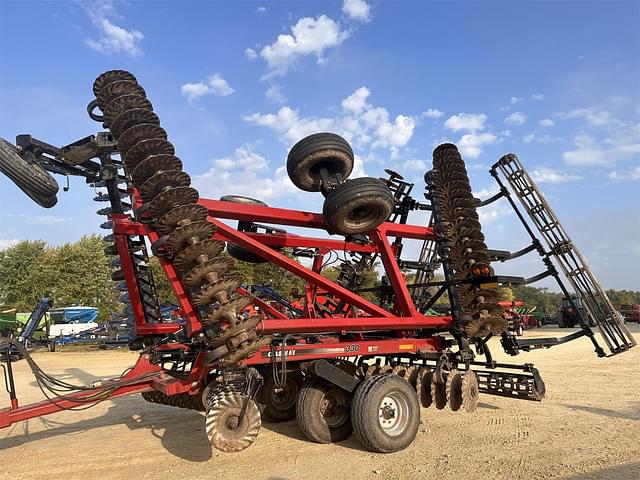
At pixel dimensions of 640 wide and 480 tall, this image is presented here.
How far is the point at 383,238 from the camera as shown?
6.70 meters

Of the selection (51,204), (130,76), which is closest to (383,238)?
(130,76)

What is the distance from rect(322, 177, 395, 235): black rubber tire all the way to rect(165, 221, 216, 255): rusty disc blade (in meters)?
1.73

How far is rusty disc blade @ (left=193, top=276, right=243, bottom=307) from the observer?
14.9ft

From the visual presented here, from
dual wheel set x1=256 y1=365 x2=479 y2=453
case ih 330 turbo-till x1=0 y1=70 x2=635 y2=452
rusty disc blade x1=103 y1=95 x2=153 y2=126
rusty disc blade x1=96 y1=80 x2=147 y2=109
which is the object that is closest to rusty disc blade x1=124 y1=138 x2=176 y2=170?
case ih 330 turbo-till x1=0 y1=70 x2=635 y2=452

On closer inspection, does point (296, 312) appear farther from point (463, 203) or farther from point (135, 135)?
point (135, 135)

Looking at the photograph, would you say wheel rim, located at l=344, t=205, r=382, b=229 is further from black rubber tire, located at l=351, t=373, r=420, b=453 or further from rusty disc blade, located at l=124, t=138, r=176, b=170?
rusty disc blade, located at l=124, t=138, r=176, b=170

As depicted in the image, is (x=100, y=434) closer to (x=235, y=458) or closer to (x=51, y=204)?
(x=235, y=458)

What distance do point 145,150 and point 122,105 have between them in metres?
0.75

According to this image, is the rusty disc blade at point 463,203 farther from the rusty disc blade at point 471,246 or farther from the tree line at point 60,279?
the tree line at point 60,279

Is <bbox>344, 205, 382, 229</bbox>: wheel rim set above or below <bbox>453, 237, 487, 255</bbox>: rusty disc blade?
above

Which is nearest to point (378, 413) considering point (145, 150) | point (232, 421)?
point (232, 421)

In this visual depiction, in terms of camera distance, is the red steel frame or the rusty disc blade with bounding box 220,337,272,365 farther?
the red steel frame

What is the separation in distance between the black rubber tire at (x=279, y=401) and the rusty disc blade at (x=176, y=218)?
323 centimetres

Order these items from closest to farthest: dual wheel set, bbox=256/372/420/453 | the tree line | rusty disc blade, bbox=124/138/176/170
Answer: rusty disc blade, bbox=124/138/176/170, dual wheel set, bbox=256/372/420/453, the tree line
